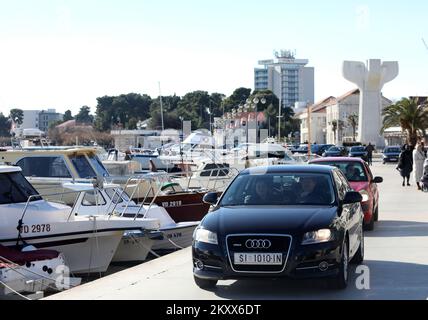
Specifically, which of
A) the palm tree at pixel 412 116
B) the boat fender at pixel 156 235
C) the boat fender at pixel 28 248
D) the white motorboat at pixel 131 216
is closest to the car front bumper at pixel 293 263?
the boat fender at pixel 28 248

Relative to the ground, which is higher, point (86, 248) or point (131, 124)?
point (86, 248)

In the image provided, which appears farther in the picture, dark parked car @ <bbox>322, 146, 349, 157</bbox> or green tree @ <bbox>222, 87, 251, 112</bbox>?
green tree @ <bbox>222, 87, 251, 112</bbox>

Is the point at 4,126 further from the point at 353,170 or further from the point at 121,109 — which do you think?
the point at 353,170

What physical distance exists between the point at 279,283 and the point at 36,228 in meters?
6.15

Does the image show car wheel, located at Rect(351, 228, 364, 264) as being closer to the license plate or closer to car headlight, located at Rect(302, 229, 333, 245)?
car headlight, located at Rect(302, 229, 333, 245)

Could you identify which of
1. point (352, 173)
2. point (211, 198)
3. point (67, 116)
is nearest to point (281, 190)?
point (211, 198)

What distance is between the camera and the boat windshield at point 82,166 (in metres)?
20.0

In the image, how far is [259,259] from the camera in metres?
8.77

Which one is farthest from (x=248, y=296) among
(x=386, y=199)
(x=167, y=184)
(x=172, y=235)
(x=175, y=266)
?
(x=386, y=199)

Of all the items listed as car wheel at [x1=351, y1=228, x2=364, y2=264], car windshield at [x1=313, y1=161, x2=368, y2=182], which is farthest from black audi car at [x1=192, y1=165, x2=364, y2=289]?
car windshield at [x1=313, y1=161, x2=368, y2=182]

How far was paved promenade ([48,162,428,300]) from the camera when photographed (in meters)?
9.15

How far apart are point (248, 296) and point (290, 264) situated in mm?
725

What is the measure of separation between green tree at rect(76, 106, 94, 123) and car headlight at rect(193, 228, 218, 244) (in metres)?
130

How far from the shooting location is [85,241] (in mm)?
15062
